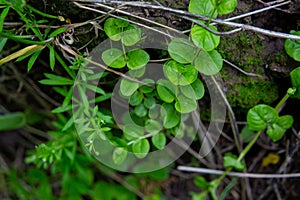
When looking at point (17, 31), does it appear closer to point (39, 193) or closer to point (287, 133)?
point (39, 193)

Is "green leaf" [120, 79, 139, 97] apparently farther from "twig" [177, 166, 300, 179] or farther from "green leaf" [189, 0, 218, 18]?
"twig" [177, 166, 300, 179]

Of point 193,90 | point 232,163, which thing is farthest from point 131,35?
point 232,163

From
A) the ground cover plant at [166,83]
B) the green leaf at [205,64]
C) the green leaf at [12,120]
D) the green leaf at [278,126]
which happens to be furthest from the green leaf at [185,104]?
the green leaf at [12,120]

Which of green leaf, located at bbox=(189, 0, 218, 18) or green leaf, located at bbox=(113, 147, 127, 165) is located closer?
green leaf, located at bbox=(189, 0, 218, 18)

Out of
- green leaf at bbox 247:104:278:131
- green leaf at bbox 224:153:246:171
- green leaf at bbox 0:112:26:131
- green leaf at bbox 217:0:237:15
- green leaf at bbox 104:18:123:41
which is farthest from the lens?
green leaf at bbox 0:112:26:131

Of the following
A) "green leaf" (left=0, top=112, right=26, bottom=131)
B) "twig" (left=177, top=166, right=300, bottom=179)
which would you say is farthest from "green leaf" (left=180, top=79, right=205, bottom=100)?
"green leaf" (left=0, top=112, right=26, bottom=131)

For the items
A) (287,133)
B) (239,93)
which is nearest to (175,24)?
(239,93)

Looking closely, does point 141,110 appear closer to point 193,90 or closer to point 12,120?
point 193,90
